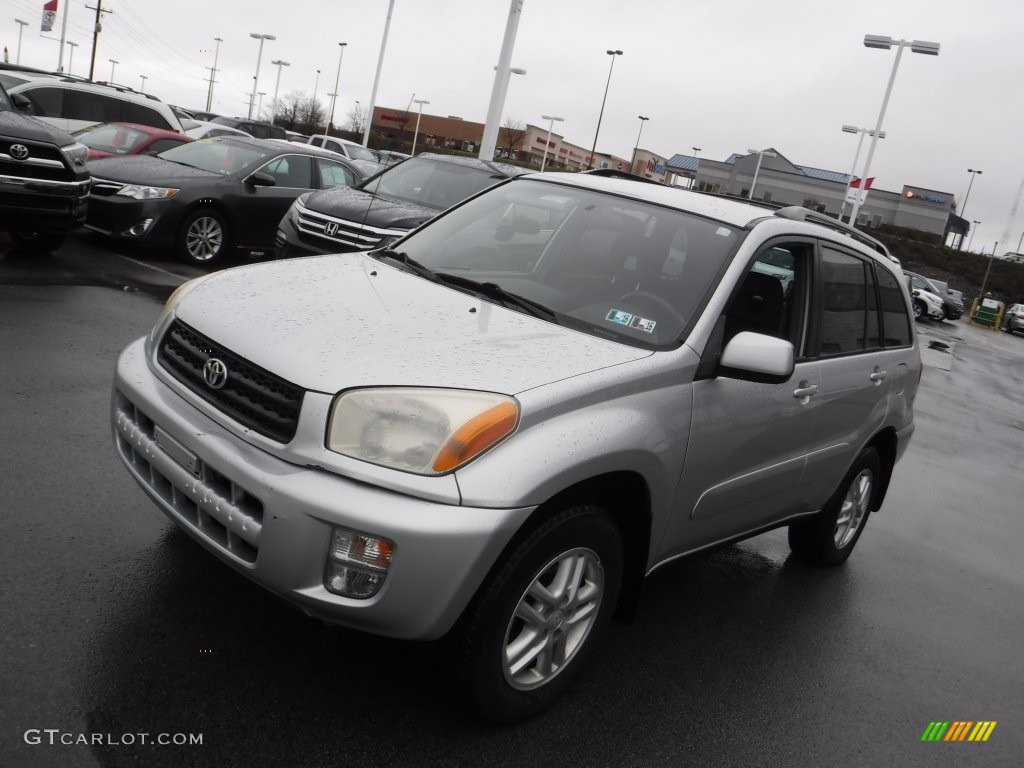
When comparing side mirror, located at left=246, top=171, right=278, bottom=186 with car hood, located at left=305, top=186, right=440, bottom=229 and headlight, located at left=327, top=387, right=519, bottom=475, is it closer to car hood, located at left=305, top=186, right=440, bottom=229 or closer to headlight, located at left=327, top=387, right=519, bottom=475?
car hood, located at left=305, top=186, right=440, bottom=229

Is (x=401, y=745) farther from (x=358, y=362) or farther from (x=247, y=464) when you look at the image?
(x=358, y=362)

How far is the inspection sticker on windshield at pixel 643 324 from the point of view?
11.0 feet

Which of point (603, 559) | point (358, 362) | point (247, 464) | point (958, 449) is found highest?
point (358, 362)

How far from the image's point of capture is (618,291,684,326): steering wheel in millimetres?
3422

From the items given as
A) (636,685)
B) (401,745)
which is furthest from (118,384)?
(636,685)

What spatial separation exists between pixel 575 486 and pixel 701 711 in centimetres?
114

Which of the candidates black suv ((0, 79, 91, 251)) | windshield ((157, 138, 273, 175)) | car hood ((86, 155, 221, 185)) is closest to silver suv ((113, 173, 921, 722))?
black suv ((0, 79, 91, 251))

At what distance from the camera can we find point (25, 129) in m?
8.20

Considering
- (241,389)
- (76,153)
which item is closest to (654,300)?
(241,389)

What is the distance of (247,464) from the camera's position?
104 inches

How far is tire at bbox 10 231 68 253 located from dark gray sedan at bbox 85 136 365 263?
75 cm

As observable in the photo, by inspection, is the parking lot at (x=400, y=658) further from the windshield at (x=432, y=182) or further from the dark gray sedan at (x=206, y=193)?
the windshield at (x=432, y=182)

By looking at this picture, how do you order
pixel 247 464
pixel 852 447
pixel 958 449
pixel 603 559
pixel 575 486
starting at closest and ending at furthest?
pixel 247 464
pixel 575 486
pixel 603 559
pixel 852 447
pixel 958 449

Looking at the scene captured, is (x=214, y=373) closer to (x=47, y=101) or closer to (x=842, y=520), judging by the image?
(x=842, y=520)
